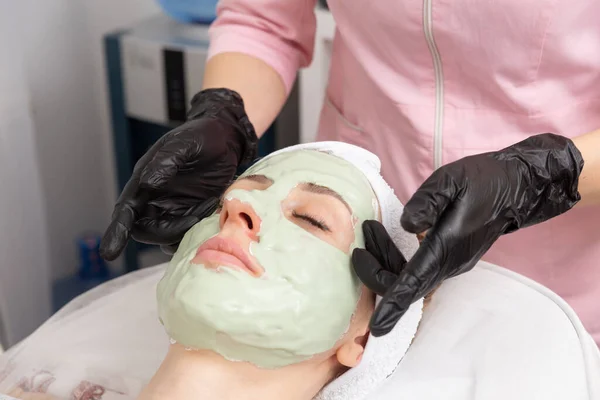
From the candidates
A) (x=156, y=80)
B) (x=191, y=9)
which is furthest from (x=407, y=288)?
(x=191, y=9)

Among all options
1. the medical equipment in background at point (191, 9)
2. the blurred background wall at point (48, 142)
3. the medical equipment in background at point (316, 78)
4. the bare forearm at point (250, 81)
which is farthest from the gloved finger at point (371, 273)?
the medical equipment in background at point (191, 9)

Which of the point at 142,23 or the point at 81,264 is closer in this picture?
the point at 142,23

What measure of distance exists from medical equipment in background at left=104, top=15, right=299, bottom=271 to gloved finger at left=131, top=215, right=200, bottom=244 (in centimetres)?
98

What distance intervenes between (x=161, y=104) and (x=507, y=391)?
4.72 feet

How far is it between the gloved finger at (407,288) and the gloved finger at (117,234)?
0.35 metres

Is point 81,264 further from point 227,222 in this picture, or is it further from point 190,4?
point 227,222

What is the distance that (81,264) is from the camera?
253 centimetres

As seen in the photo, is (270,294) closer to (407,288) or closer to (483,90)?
(407,288)

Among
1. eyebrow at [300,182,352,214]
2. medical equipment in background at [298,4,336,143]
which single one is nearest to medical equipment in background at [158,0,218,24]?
medical equipment in background at [298,4,336,143]

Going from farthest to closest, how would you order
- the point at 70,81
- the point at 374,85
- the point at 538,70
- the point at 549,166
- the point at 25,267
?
the point at 70,81 → the point at 25,267 → the point at 374,85 → the point at 538,70 → the point at 549,166

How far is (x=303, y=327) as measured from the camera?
0.88m

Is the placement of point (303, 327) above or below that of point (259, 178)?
below

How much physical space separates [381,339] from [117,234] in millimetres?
376

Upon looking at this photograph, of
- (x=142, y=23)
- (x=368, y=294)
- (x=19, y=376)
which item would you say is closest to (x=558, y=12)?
(x=368, y=294)
